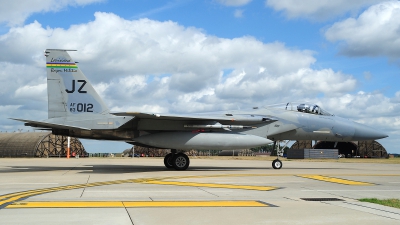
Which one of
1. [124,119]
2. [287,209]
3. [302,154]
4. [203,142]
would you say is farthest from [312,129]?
[302,154]

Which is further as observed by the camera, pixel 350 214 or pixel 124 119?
pixel 124 119

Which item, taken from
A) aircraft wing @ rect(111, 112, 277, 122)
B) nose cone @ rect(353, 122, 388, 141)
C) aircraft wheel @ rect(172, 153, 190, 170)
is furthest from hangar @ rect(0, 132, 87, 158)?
nose cone @ rect(353, 122, 388, 141)

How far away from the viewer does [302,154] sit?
4803cm

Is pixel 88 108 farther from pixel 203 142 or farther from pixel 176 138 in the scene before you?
pixel 203 142

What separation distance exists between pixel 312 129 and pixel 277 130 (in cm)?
201

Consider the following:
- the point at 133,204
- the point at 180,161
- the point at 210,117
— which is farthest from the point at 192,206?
the point at 180,161

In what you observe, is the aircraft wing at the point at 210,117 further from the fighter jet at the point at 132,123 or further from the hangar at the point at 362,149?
the hangar at the point at 362,149

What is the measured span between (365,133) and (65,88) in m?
15.9

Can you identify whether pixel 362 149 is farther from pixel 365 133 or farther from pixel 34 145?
pixel 34 145

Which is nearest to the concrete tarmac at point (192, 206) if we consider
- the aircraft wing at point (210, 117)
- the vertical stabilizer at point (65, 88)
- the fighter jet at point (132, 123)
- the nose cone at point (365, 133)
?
the aircraft wing at point (210, 117)

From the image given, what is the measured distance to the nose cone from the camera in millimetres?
22203

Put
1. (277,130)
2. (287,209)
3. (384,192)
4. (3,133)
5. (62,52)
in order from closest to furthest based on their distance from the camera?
(287,209) → (384,192) → (62,52) → (277,130) → (3,133)

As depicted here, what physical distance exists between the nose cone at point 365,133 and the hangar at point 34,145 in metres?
49.4

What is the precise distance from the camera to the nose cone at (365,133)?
22.2m
